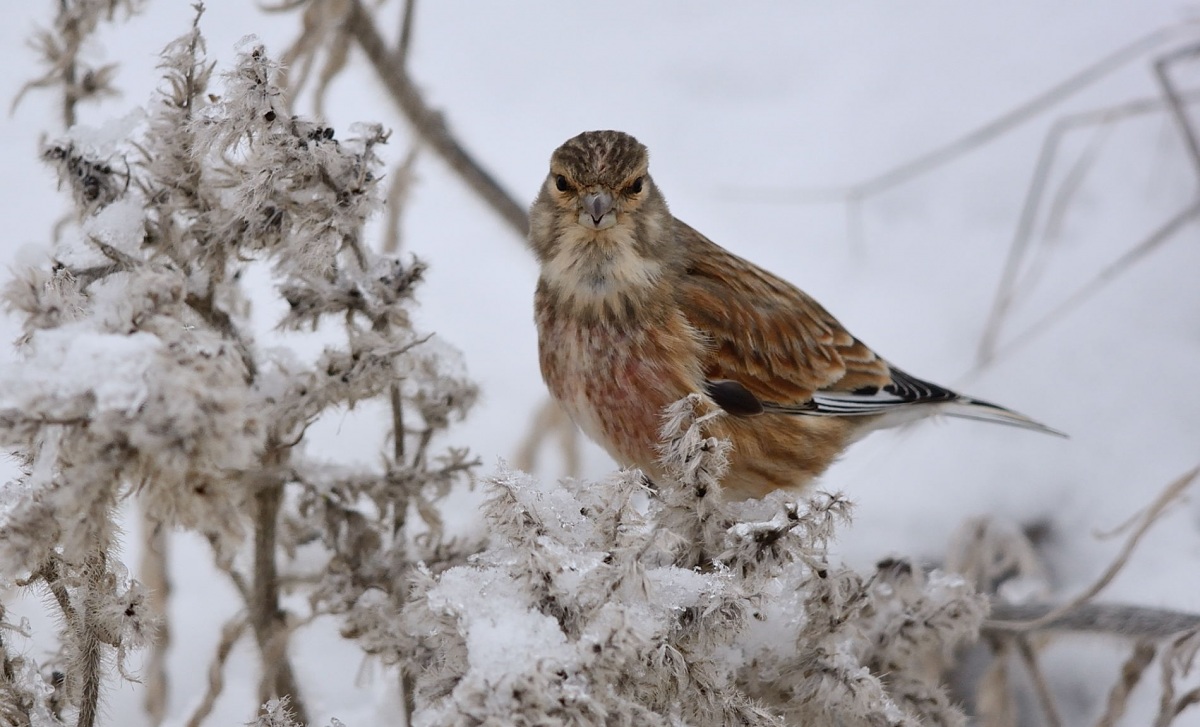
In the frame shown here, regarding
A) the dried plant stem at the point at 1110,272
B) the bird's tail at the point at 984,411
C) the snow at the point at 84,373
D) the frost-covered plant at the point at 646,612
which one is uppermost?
the dried plant stem at the point at 1110,272

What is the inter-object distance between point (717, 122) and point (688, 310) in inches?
110

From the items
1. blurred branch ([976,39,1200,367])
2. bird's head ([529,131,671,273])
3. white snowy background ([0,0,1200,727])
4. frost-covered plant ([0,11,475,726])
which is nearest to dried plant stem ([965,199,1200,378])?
blurred branch ([976,39,1200,367])

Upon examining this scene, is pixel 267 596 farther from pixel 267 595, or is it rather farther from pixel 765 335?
pixel 765 335

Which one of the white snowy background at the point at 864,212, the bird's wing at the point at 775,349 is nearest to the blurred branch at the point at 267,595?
the white snowy background at the point at 864,212

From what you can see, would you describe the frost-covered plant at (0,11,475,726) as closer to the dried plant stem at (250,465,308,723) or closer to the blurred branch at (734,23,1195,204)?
the dried plant stem at (250,465,308,723)

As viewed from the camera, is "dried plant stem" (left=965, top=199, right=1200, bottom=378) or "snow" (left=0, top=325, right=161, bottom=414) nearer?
"snow" (left=0, top=325, right=161, bottom=414)

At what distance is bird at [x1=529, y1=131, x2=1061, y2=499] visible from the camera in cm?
317

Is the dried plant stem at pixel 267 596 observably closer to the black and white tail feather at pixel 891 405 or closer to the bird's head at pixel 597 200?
the bird's head at pixel 597 200

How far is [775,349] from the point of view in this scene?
3.56 meters

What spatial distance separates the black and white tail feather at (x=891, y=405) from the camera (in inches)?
134

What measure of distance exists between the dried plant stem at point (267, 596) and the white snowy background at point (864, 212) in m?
1.02

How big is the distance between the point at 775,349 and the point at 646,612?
1.93 meters

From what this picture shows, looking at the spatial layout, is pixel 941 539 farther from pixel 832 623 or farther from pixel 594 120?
pixel 594 120

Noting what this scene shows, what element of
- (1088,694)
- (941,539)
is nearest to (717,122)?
(941,539)
